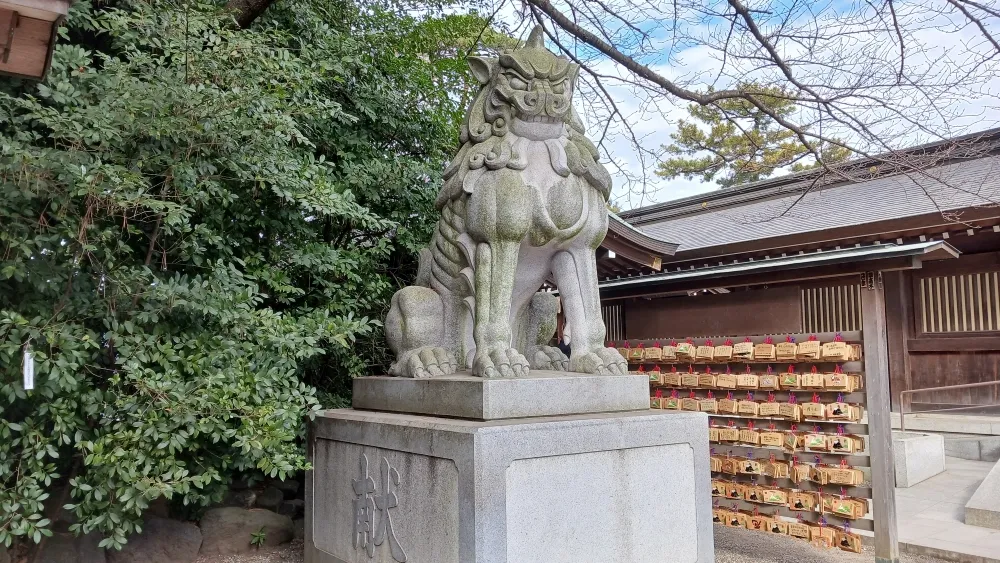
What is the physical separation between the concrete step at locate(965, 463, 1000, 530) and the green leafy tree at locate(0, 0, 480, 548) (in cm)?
615

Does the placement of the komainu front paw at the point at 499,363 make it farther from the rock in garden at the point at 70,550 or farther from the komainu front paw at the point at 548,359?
the rock in garden at the point at 70,550

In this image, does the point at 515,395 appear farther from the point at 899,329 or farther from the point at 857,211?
the point at 899,329

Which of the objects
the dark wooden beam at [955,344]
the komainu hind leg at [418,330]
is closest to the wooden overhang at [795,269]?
the komainu hind leg at [418,330]

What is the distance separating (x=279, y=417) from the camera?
3.71 m

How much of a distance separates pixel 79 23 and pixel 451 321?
3.05 m

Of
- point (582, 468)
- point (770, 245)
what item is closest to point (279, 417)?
point (582, 468)

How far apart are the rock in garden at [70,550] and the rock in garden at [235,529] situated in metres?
0.69

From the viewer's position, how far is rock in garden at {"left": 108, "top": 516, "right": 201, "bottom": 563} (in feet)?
14.4

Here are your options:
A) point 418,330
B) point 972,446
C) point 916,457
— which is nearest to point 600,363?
point 418,330

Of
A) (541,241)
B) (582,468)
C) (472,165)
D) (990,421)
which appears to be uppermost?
(472,165)

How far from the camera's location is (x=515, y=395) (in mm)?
3094

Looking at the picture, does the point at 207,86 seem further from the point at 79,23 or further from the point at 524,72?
the point at 524,72

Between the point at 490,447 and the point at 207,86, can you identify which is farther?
the point at 207,86

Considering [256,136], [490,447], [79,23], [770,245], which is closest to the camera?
[490,447]
